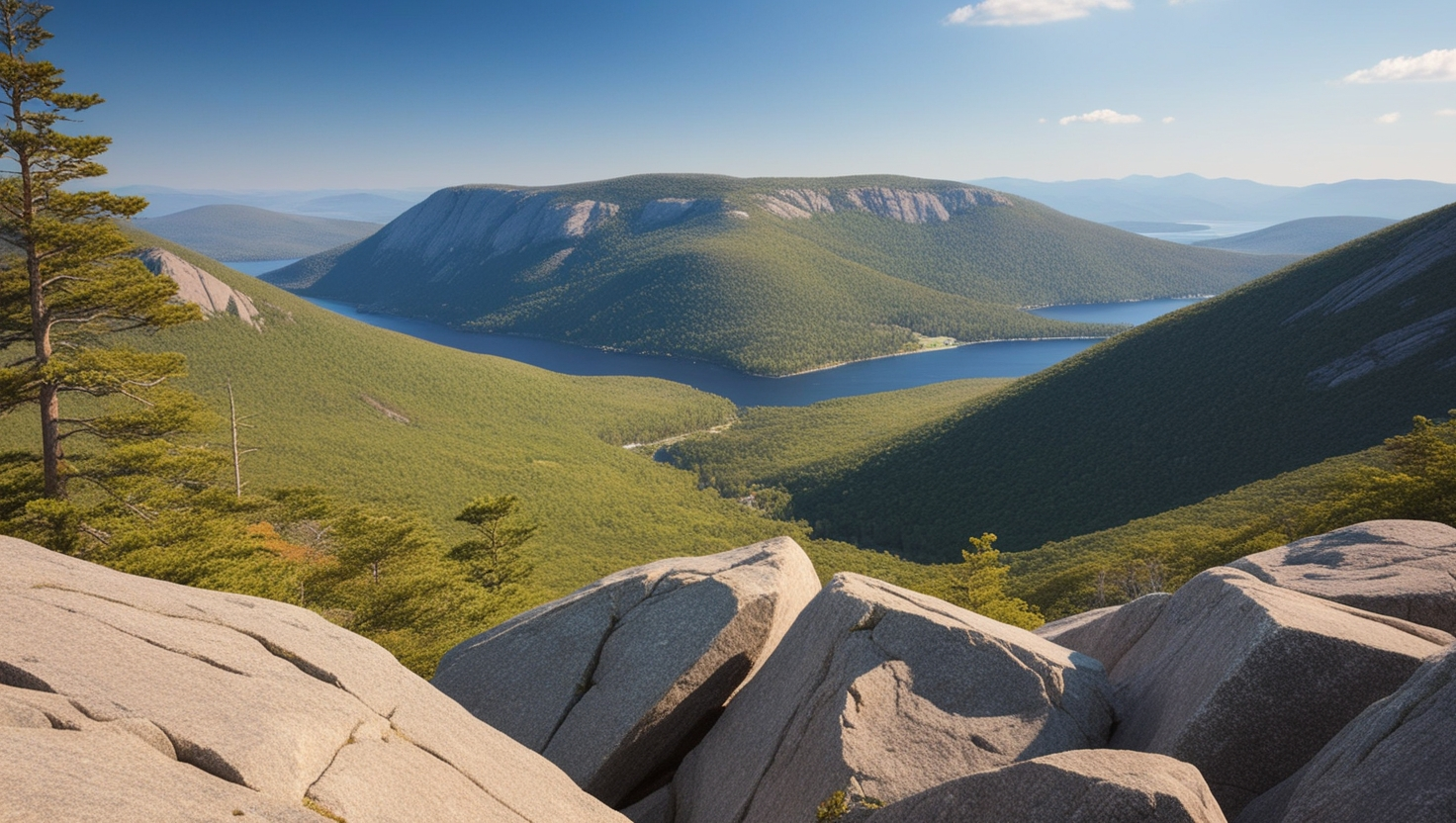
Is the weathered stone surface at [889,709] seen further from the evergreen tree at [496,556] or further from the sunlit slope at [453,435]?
the sunlit slope at [453,435]

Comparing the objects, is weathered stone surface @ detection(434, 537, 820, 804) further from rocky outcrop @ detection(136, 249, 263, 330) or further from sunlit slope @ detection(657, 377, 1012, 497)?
rocky outcrop @ detection(136, 249, 263, 330)

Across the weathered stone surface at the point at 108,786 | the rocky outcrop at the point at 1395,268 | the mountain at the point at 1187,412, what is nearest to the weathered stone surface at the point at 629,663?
the weathered stone surface at the point at 108,786

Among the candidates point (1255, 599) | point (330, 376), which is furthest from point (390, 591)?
point (330, 376)

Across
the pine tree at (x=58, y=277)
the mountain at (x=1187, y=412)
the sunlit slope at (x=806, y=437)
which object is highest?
the pine tree at (x=58, y=277)

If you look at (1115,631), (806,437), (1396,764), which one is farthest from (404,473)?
(1396,764)

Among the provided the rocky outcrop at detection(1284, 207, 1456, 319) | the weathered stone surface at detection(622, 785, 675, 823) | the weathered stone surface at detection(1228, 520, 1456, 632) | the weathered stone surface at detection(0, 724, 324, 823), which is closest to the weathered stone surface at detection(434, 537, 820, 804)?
the weathered stone surface at detection(622, 785, 675, 823)

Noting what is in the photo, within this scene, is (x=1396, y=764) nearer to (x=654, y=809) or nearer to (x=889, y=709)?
(x=889, y=709)
